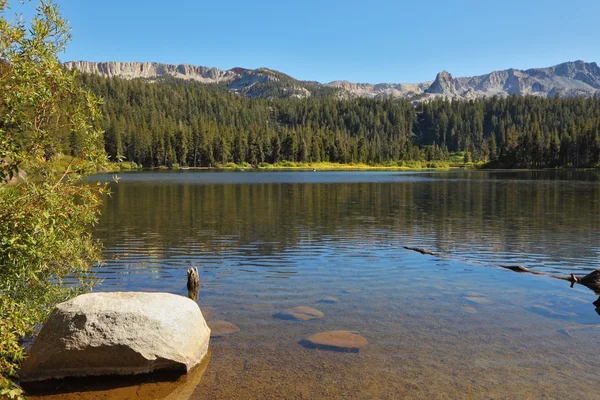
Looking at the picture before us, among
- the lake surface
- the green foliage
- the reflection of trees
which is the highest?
the green foliage

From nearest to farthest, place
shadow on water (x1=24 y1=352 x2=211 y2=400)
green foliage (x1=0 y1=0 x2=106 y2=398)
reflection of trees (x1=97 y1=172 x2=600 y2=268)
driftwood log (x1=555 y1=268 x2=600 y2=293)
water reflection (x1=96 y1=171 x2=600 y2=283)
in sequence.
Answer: green foliage (x1=0 y1=0 x2=106 y2=398), shadow on water (x1=24 y1=352 x2=211 y2=400), driftwood log (x1=555 y1=268 x2=600 y2=293), water reflection (x1=96 y1=171 x2=600 y2=283), reflection of trees (x1=97 y1=172 x2=600 y2=268)

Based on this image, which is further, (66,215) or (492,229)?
(492,229)

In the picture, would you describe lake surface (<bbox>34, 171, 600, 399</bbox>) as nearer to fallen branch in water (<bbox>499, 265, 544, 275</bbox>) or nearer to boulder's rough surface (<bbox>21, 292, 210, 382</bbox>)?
fallen branch in water (<bbox>499, 265, 544, 275</bbox>)

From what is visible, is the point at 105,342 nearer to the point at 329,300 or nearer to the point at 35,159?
the point at 35,159

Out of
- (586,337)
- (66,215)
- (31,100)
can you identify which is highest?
(31,100)

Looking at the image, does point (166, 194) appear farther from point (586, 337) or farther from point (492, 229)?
point (586, 337)

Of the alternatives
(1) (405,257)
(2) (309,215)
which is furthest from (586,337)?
(2) (309,215)

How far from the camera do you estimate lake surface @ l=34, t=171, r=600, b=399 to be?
41.3 ft

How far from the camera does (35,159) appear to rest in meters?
11.1

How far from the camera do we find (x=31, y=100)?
9.90 m

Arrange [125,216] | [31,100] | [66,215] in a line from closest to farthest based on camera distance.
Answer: [31,100] → [66,215] → [125,216]

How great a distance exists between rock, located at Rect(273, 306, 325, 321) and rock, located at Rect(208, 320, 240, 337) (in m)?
1.95

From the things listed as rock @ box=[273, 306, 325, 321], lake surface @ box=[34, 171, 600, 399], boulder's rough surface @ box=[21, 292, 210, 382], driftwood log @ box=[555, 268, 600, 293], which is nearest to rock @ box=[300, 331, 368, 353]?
lake surface @ box=[34, 171, 600, 399]

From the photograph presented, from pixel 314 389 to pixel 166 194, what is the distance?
66205 millimetres
